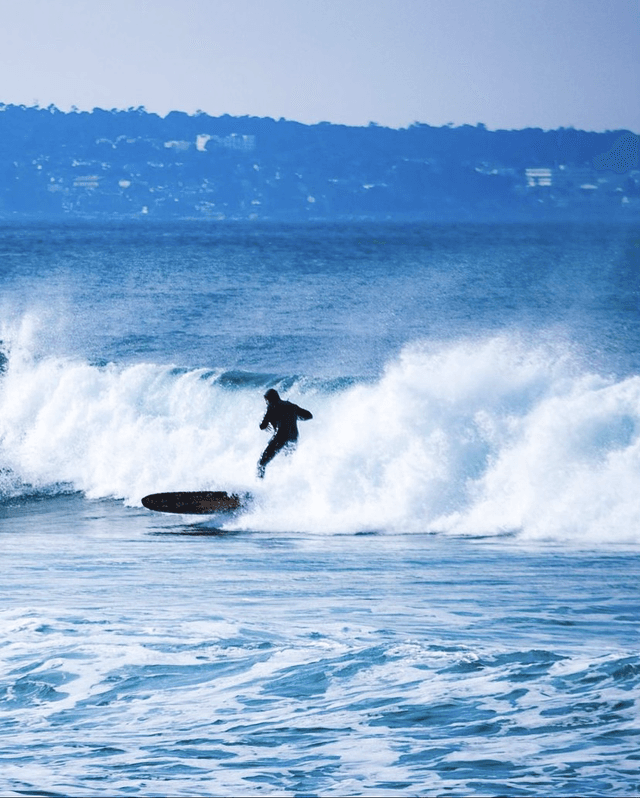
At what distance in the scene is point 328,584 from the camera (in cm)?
1170

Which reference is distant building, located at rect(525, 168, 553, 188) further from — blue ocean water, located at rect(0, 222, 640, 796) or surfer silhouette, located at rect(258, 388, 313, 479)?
surfer silhouette, located at rect(258, 388, 313, 479)

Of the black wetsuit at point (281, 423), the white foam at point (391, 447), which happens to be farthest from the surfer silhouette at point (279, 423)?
the white foam at point (391, 447)

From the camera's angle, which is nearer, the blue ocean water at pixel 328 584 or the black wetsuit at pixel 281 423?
the blue ocean water at pixel 328 584

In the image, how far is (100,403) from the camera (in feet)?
76.9

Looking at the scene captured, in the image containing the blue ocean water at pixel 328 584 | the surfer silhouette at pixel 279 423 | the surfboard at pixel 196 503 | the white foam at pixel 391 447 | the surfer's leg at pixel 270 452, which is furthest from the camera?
the surfer's leg at pixel 270 452

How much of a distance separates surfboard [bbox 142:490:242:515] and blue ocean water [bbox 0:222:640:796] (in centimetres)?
19

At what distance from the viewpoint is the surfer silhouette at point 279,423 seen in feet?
53.1

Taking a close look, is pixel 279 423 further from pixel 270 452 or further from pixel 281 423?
pixel 270 452

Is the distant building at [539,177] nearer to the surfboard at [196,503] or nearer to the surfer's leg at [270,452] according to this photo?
the surfer's leg at [270,452]

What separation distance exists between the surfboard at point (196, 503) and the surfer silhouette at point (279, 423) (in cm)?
73

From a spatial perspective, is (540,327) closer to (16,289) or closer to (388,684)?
(16,289)

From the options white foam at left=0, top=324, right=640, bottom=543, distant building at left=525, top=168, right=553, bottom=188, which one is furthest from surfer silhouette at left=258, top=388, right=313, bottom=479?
distant building at left=525, top=168, right=553, bottom=188

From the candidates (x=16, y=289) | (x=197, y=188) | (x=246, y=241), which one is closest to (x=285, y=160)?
(x=197, y=188)

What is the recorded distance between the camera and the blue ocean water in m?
7.40
